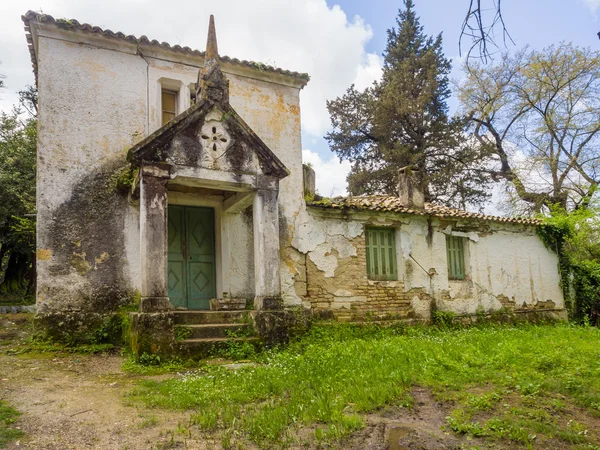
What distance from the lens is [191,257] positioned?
10117mm

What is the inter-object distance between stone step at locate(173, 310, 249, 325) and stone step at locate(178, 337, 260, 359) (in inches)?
22.7

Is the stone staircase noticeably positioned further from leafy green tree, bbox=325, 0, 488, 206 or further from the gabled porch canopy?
leafy green tree, bbox=325, 0, 488, 206

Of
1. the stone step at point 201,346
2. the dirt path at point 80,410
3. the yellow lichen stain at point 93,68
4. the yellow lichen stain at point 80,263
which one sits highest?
the yellow lichen stain at point 93,68

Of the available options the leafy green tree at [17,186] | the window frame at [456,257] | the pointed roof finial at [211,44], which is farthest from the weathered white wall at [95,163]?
the leafy green tree at [17,186]

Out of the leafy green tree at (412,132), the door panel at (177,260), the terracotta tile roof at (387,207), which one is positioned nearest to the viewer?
the door panel at (177,260)

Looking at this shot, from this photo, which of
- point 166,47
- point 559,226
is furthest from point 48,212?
point 559,226

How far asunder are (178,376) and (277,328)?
7.69 ft

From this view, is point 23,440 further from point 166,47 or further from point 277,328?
point 166,47

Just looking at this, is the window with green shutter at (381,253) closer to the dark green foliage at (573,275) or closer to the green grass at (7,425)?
the dark green foliage at (573,275)

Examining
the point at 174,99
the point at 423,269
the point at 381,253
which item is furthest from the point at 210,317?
the point at 423,269

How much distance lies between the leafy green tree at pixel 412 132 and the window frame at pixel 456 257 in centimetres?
928

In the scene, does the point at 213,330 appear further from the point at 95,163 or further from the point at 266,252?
the point at 95,163

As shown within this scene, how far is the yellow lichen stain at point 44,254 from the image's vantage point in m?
8.48

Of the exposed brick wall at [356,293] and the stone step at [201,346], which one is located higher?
the exposed brick wall at [356,293]
